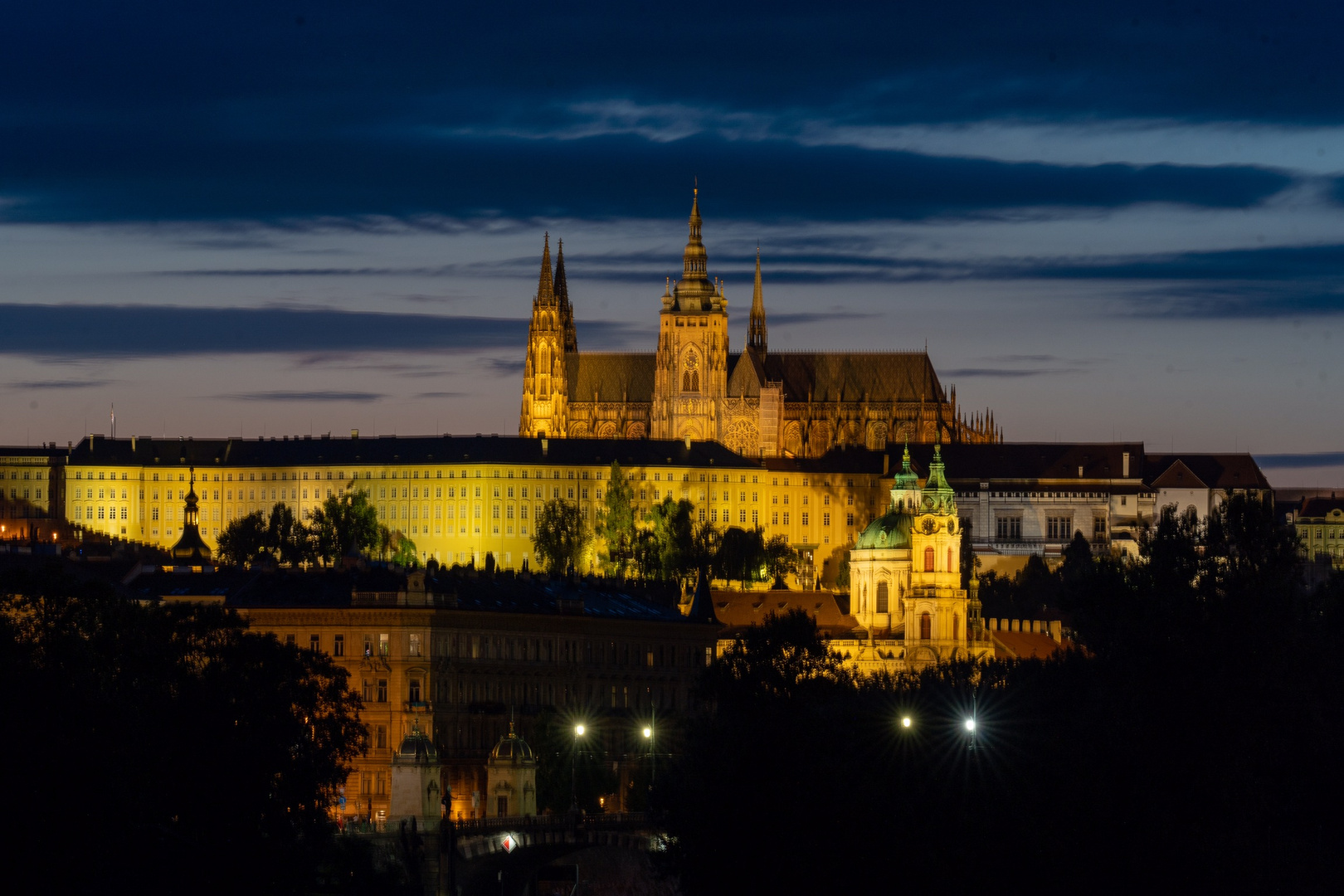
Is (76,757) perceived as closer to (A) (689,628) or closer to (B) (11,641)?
(B) (11,641)

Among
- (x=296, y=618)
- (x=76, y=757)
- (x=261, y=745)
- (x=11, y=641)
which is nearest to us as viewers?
(x=76, y=757)

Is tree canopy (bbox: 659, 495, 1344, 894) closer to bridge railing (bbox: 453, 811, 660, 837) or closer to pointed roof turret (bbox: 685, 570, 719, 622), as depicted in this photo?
bridge railing (bbox: 453, 811, 660, 837)

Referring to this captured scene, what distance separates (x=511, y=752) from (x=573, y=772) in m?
7.10

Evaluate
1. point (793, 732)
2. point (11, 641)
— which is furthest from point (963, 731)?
point (11, 641)

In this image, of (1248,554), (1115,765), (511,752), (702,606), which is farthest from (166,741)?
(702,606)

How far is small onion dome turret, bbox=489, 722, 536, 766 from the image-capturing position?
4715 inches

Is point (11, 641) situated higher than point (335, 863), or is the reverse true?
point (11, 641)

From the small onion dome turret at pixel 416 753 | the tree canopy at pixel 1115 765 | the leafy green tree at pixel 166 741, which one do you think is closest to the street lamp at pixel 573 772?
the tree canopy at pixel 1115 765

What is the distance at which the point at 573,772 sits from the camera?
11369cm

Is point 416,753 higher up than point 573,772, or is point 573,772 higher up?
point 416,753

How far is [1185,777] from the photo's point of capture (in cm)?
10000

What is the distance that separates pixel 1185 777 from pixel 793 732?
35.2ft

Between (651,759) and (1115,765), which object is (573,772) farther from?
(1115,765)

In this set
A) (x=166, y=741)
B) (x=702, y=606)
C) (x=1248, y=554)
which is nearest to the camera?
(x=166, y=741)
